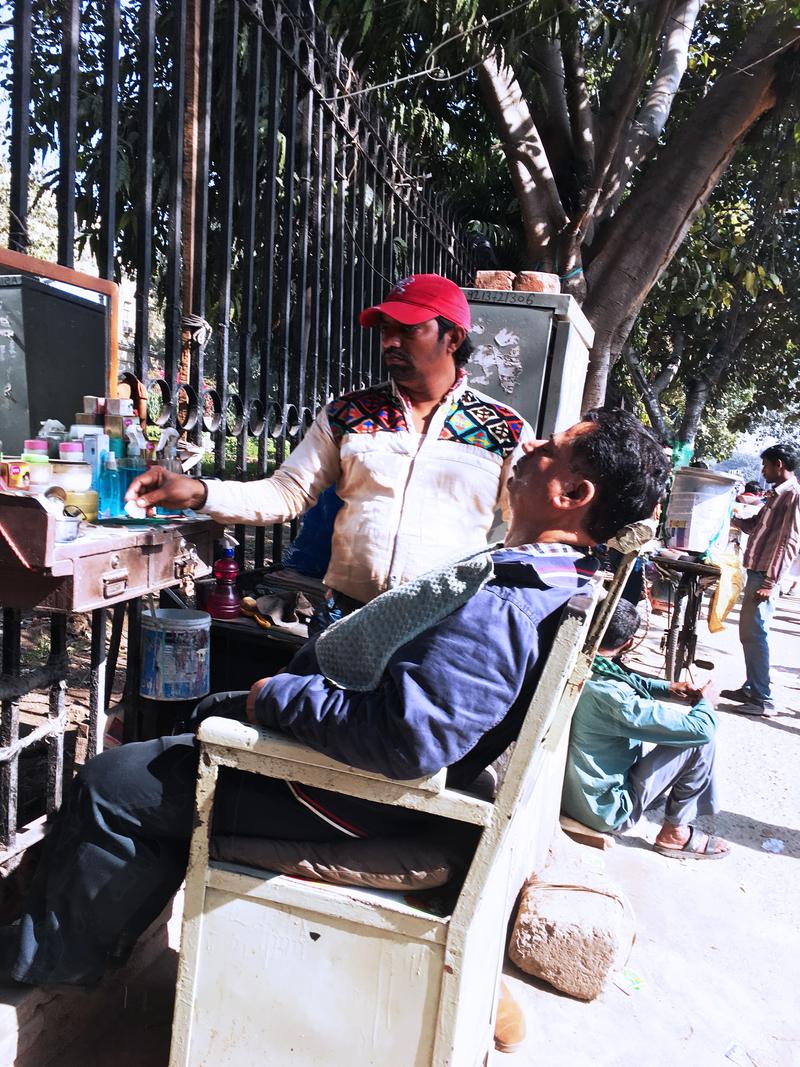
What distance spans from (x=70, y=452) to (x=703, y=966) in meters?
2.68

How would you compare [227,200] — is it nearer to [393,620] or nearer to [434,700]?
[393,620]

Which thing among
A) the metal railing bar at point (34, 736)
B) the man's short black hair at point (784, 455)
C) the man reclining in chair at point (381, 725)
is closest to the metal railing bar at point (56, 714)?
the metal railing bar at point (34, 736)

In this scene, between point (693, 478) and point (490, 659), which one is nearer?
point (490, 659)

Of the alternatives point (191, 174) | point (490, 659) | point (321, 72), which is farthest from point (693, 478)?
point (490, 659)

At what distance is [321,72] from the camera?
12.0 feet

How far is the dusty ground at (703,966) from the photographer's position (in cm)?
248

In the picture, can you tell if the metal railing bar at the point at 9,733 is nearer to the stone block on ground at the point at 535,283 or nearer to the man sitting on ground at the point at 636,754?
the man sitting on ground at the point at 636,754

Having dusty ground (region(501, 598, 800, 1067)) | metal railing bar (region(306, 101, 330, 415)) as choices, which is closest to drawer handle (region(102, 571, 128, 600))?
dusty ground (region(501, 598, 800, 1067))

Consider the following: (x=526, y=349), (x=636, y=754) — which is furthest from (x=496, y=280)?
(x=636, y=754)

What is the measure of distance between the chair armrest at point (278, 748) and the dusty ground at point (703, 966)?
120 centimetres

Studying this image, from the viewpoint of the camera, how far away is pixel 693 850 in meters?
3.77

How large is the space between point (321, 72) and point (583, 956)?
11.9 feet

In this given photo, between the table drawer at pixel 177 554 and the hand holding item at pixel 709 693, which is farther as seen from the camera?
the hand holding item at pixel 709 693

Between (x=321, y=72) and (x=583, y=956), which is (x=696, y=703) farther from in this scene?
(x=321, y=72)
